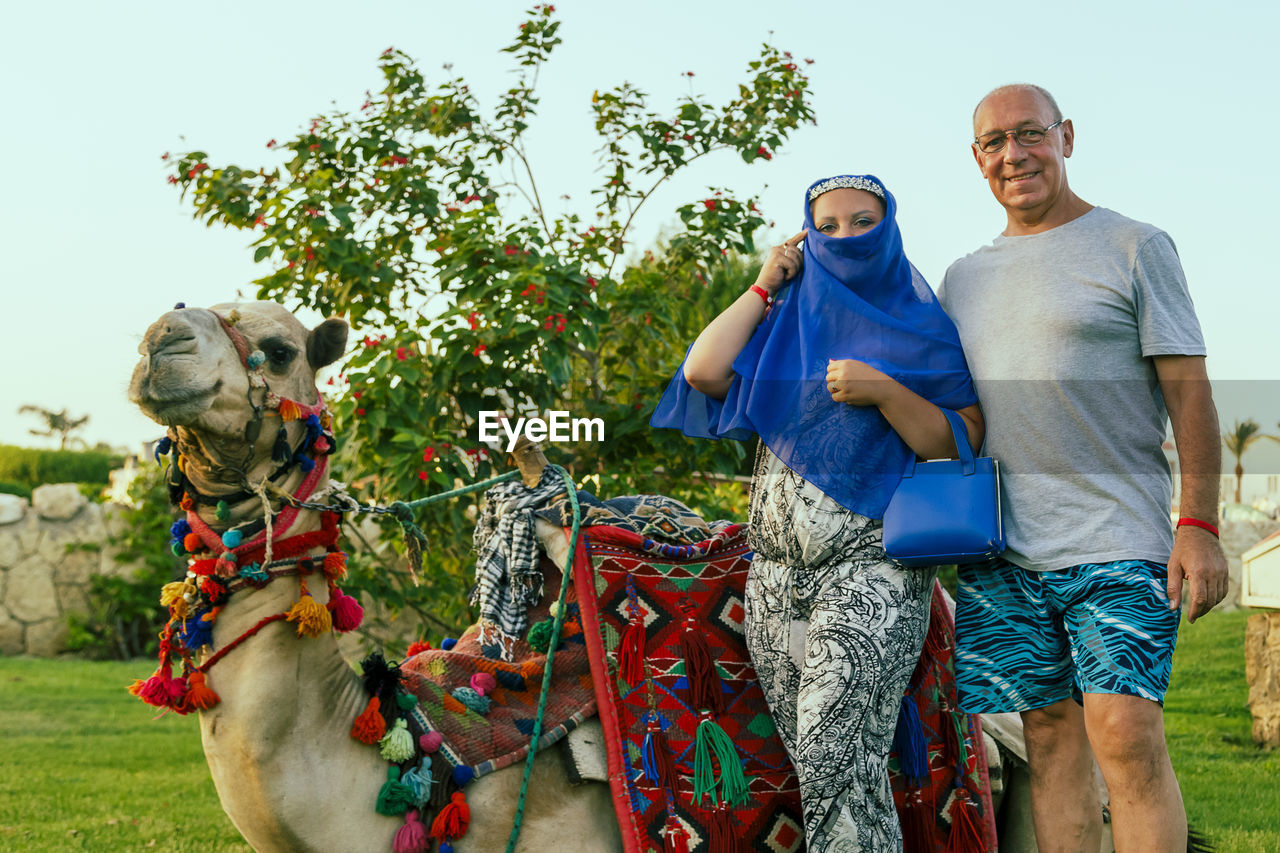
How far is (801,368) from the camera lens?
2.99 meters

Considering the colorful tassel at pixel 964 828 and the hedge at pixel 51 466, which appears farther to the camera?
the hedge at pixel 51 466

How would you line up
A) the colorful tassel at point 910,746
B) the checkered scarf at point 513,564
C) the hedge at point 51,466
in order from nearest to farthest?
1. the colorful tassel at point 910,746
2. the checkered scarf at point 513,564
3. the hedge at point 51,466

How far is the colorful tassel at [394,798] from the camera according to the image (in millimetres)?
A: 2857

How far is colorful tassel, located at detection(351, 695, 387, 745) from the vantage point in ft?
9.54

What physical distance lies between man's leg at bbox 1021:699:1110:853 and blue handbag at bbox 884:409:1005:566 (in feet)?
1.58

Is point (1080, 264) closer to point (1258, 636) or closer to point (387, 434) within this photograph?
point (387, 434)

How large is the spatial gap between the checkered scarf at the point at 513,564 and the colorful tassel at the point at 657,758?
491 millimetres

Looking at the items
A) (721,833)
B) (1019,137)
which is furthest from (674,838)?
(1019,137)

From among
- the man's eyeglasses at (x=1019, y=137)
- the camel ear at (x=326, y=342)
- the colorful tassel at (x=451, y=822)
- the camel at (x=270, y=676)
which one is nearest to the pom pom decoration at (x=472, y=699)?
Result: the camel at (x=270, y=676)

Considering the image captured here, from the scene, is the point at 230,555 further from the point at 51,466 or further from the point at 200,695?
the point at 51,466

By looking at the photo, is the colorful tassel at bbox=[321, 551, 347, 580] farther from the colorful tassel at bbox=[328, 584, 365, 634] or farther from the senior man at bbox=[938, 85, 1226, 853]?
the senior man at bbox=[938, 85, 1226, 853]

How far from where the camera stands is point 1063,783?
2984mm

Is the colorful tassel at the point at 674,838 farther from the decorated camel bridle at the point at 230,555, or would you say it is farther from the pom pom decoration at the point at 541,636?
the decorated camel bridle at the point at 230,555

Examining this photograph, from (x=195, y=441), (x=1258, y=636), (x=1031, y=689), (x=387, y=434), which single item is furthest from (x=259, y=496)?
(x=1258, y=636)
